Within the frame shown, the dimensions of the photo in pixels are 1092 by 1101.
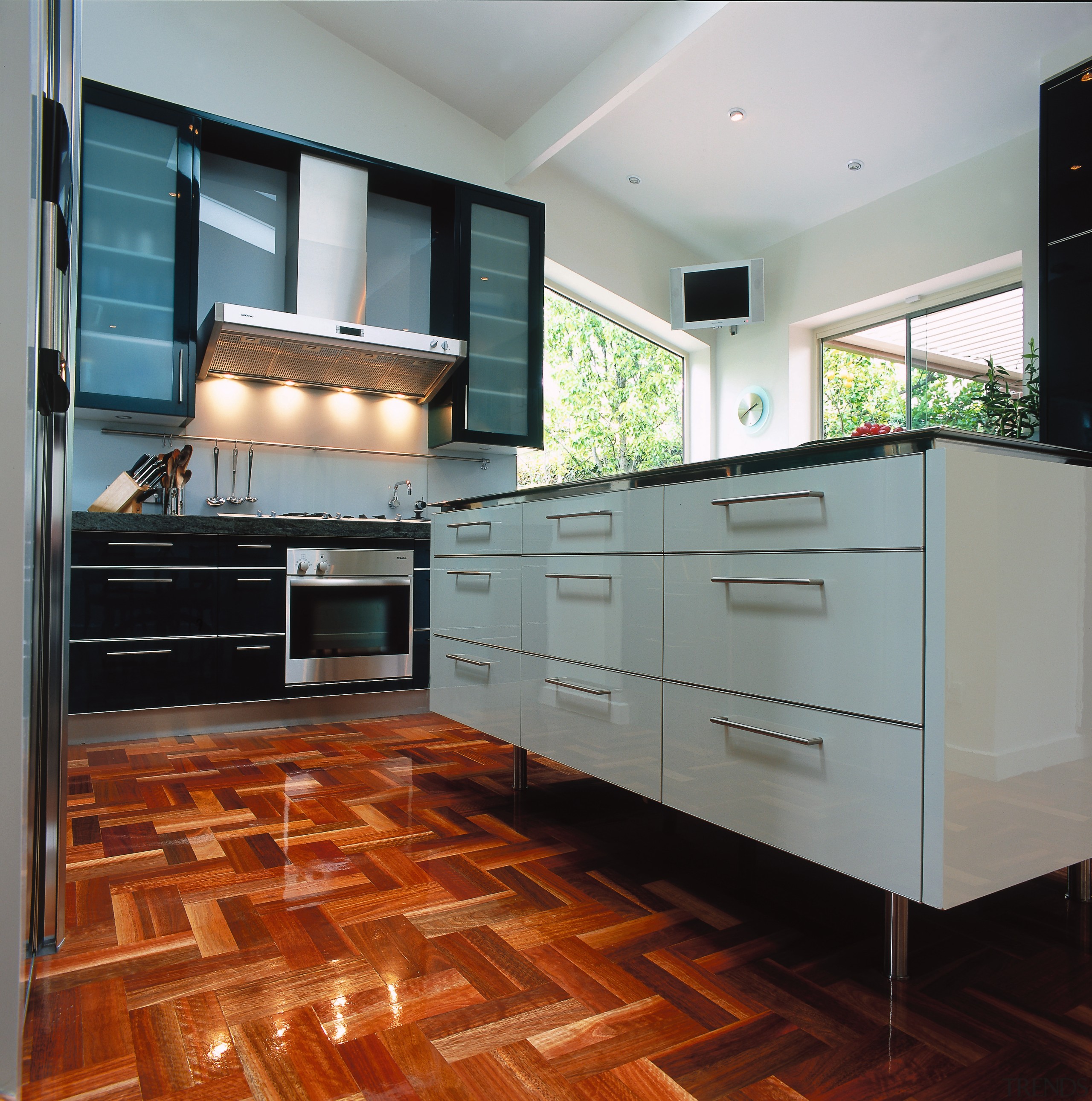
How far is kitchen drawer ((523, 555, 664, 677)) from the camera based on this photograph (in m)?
1.68

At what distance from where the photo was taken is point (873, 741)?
121 centimetres

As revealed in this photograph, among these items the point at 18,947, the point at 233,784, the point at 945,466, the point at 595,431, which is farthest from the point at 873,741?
the point at 595,431

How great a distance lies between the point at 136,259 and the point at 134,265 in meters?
0.03

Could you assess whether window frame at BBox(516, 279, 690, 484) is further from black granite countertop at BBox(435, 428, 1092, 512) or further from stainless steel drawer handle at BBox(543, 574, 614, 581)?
black granite countertop at BBox(435, 428, 1092, 512)

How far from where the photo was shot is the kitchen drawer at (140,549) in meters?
3.17

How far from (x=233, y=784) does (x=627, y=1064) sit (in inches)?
73.5

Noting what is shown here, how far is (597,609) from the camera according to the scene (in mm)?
1861

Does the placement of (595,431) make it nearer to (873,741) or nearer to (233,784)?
(233,784)

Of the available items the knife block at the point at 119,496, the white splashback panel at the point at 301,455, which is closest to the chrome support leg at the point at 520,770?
the white splashback panel at the point at 301,455

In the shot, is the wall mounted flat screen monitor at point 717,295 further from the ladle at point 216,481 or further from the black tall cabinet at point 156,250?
the ladle at point 216,481

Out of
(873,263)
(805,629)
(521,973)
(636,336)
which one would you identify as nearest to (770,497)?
(805,629)

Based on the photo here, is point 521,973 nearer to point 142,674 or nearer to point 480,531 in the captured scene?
point 480,531

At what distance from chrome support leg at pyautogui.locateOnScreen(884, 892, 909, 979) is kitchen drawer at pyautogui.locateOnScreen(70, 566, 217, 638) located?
2.86 metres

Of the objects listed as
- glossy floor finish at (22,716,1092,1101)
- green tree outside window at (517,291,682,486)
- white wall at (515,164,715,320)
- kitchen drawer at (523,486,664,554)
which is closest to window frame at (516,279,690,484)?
green tree outside window at (517,291,682,486)
